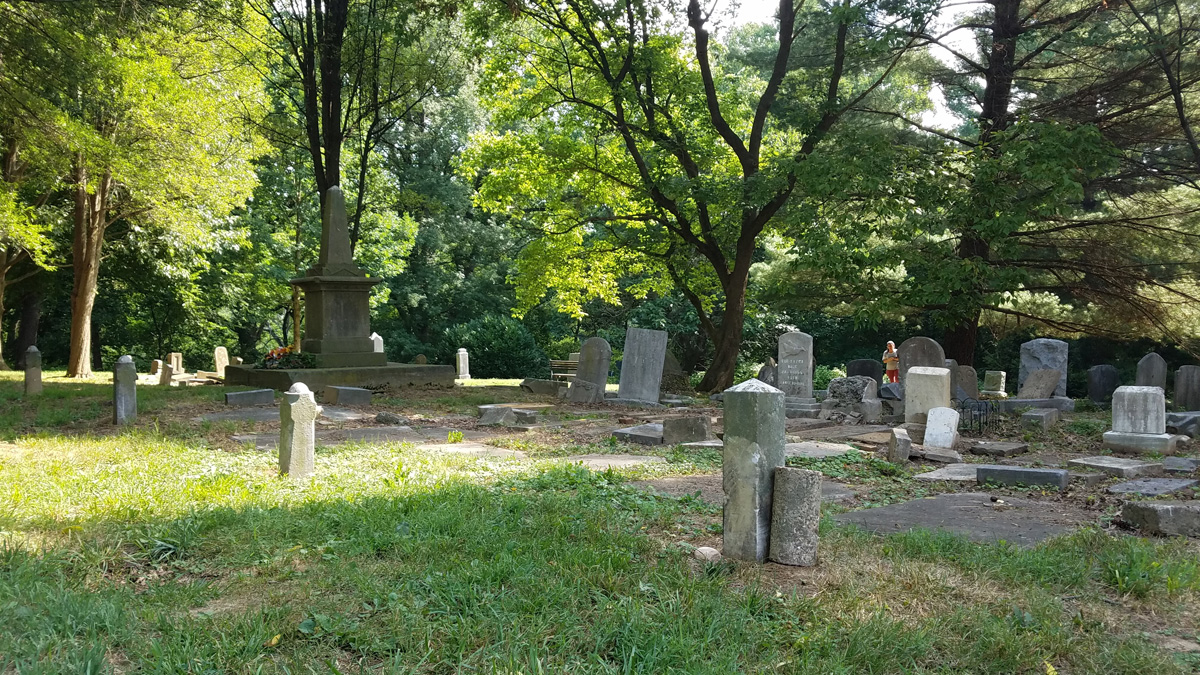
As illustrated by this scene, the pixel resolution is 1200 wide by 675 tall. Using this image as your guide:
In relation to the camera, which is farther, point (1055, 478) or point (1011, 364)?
point (1011, 364)

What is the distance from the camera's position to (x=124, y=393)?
10438 millimetres

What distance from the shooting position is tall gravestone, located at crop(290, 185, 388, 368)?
651 inches

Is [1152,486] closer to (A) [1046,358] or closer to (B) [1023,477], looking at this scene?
(B) [1023,477]

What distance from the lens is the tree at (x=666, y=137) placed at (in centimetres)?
1598

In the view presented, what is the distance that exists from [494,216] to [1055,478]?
100.0 ft

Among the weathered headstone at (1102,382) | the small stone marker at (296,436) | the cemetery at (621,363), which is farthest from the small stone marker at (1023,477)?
the weathered headstone at (1102,382)

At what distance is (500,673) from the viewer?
3.00 m

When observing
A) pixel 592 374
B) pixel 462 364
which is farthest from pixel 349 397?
pixel 462 364

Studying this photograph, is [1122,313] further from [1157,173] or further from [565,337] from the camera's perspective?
[565,337]

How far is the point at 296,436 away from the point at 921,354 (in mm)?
13221

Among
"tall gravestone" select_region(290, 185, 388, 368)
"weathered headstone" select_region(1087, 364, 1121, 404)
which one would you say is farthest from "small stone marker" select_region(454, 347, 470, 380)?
"weathered headstone" select_region(1087, 364, 1121, 404)

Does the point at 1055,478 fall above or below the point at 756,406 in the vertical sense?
below

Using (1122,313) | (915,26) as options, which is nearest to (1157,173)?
(1122,313)

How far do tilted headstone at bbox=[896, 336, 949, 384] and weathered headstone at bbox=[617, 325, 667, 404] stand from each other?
4.94m
